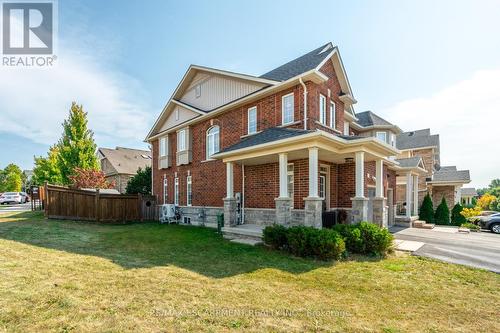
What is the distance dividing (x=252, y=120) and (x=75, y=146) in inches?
845

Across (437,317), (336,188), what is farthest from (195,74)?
(437,317)

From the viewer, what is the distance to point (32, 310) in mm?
3936

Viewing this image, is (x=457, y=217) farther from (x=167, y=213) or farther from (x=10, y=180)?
(x=10, y=180)

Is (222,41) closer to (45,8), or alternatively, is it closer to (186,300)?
(45,8)

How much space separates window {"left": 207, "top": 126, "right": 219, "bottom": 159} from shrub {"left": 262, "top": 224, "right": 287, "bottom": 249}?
7.46m

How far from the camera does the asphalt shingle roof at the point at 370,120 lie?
20.2 meters

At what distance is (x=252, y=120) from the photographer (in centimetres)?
1298

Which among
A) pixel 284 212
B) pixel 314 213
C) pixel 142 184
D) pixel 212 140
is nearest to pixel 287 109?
pixel 284 212

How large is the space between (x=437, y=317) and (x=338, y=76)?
11.4 meters

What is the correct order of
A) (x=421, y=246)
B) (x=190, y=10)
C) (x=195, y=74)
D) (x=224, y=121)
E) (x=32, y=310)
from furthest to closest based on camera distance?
1. (x=195, y=74)
2. (x=224, y=121)
3. (x=190, y=10)
4. (x=421, y=246)
5. (x=32, y=310)

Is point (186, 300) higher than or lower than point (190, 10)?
lower

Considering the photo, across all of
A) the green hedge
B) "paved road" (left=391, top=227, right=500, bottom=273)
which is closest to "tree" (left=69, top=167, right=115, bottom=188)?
the green hedge

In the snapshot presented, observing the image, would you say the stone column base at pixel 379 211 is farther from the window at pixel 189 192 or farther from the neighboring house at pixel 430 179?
the neighboring house at pixel 430 179

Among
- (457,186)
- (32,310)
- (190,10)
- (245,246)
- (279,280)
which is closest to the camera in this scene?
(32,310)
